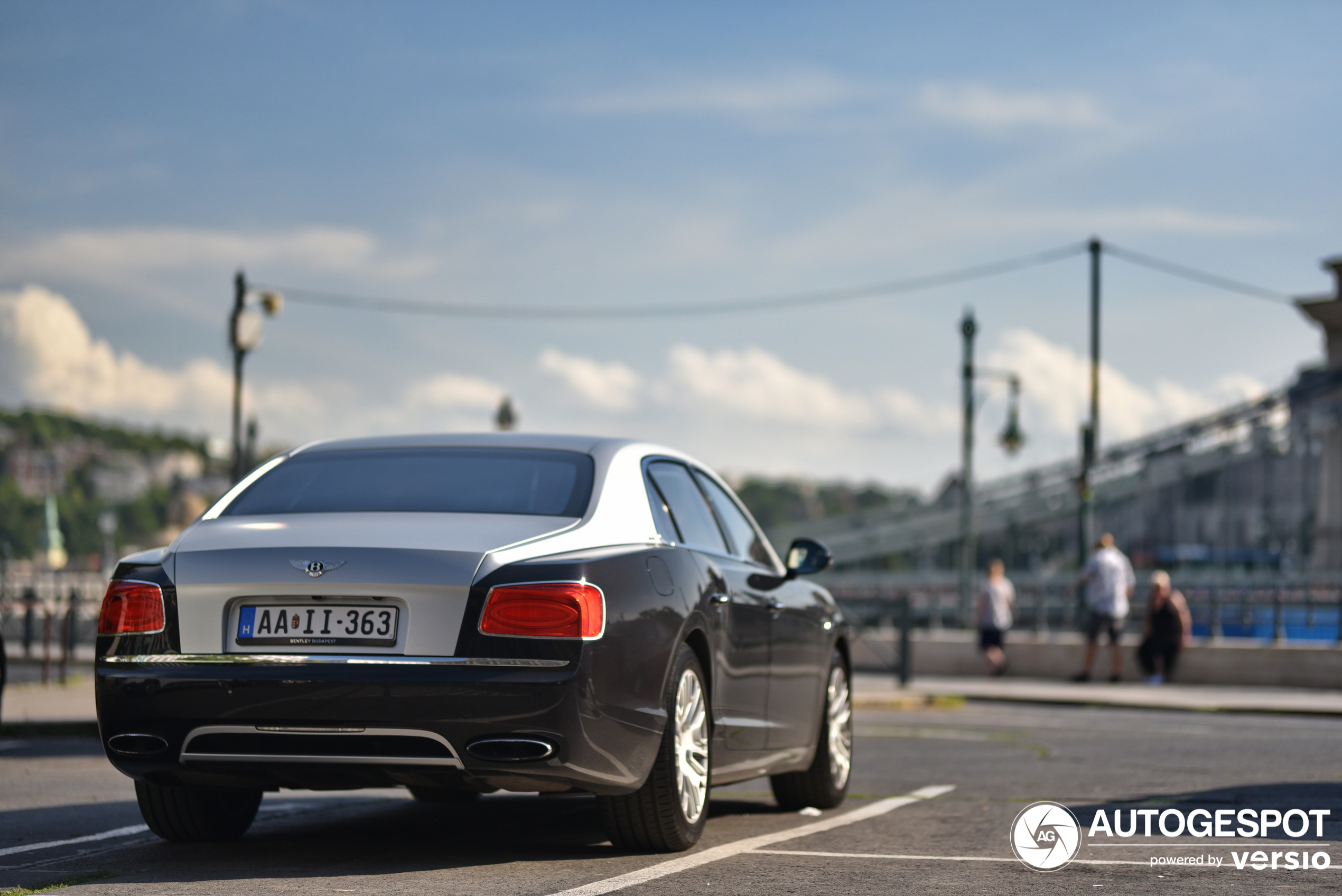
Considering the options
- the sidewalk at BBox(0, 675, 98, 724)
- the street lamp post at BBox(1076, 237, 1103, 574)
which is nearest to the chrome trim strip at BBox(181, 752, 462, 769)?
the sidewalk at BBox(0, 675, 98, 724)

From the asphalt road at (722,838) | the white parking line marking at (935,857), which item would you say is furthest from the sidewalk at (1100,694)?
the white parking line marking at (935,857)

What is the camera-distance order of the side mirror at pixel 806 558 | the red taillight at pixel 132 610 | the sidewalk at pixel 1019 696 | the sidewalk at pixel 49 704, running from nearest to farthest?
the red taillight at pixel 132 610, the side mirror at pixel 806 558, the sidewalk at pixel 49 704, the sidewalk at pixel 1019 696

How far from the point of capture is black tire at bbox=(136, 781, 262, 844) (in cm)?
627

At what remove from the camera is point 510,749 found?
5496mm

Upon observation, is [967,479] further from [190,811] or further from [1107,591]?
[190,811]

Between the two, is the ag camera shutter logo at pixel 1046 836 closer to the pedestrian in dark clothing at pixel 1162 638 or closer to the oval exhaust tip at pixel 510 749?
the oval exhaust tip at pixel 510 749

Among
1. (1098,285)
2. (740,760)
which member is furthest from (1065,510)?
(740,760)

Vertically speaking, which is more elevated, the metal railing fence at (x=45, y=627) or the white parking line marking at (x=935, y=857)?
the white parking line marking at (x=935, y=857)

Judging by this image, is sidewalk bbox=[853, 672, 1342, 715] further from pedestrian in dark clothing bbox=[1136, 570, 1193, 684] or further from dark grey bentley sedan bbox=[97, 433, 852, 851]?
dark grey bentley sedan bbox=[97, 433, 852, 851]

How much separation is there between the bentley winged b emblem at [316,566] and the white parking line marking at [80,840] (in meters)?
1.51

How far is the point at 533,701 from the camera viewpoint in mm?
5484

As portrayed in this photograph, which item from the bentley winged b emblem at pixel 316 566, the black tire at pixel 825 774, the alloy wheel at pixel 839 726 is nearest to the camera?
the bentley winged b emblem at pixel 316 566

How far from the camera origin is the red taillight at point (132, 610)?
5.78m

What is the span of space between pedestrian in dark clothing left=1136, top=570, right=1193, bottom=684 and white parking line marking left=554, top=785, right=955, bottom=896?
48.1 feet
